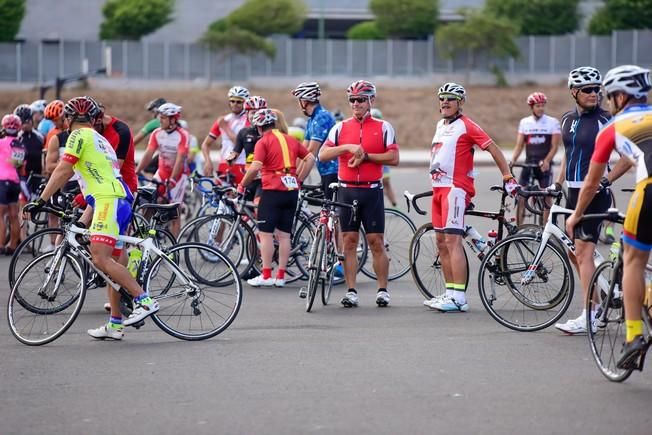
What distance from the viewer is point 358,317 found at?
10547mm

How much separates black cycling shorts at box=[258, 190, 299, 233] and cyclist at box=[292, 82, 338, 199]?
509 millimetres

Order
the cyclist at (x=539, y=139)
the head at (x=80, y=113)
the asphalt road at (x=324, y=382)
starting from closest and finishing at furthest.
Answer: the asphalt road at (x=324, y=382) < the head at (x=80, y=113) < the cyclist at (x=539, y=139)

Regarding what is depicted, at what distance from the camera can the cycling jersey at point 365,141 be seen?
11.2 m

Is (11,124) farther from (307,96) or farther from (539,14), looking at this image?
(539,14)

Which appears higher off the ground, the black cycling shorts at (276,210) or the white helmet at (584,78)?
the white helmet at (584,78)

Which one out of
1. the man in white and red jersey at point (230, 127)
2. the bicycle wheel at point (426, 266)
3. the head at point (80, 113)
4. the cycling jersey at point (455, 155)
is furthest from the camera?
the man in white and red jersey at point (230, 127)

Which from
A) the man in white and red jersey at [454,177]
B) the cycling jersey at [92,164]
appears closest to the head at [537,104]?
the man in white and red jersey at [454,177]

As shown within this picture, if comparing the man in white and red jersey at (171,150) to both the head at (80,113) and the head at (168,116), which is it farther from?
the head at (80,113)

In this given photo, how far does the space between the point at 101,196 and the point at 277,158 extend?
10.8ft

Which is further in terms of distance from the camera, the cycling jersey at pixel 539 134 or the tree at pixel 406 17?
the tree at pixel 406 17

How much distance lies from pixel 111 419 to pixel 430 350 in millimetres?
2916

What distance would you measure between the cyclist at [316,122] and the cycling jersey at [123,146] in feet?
7.34

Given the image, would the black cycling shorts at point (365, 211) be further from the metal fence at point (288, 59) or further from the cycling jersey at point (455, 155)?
the metal fence at point (288, 59)

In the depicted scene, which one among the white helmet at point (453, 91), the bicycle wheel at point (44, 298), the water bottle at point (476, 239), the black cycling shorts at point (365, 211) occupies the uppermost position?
the white helmet at point (453, 91)
